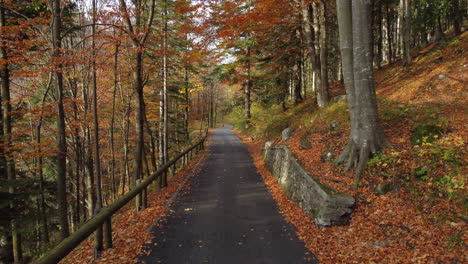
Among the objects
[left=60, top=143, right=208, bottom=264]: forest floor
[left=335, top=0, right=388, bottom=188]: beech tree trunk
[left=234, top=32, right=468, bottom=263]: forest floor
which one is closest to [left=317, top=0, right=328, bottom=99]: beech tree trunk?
[left=234, top=32, right=468, bottom=263]: forest floor

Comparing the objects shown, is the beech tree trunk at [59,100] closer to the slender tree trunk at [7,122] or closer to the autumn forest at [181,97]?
the autumn forest at [181,97]

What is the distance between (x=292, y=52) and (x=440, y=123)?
40.8ft

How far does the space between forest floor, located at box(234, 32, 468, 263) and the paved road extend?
0.50 metres

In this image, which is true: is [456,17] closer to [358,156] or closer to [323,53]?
[323,53]

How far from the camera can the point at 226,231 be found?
6.43 m

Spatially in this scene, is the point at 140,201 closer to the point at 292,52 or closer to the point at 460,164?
the point at 460,164

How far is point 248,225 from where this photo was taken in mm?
6750

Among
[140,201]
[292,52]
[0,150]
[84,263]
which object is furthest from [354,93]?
[0,150]

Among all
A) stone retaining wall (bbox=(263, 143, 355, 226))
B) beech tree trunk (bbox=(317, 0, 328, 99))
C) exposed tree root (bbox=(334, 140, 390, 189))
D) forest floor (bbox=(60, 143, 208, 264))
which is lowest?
forest floor (bbox=(60, 143, 208, 264))

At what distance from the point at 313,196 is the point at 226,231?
8.59 ft

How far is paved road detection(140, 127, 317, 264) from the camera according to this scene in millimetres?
5238

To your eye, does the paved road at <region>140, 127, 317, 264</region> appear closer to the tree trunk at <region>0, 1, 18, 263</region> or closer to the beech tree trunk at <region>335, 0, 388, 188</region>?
the beech tree trunk at <region>335, 0, 388, 188</region>

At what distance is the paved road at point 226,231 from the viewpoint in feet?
17.2

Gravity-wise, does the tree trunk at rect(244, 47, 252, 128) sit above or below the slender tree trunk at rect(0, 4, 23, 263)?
above
